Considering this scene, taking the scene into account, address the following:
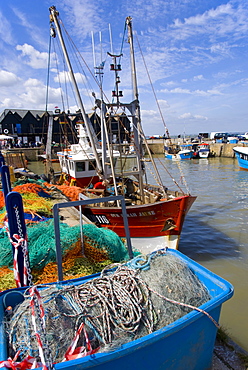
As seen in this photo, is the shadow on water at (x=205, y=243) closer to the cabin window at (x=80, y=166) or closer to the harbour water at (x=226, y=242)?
the harbour water at (x=226, y=242)

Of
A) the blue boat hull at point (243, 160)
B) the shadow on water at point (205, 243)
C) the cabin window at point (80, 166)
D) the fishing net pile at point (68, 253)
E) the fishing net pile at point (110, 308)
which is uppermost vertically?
the cabin window at point (80, 166)

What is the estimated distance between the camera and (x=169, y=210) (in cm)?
712

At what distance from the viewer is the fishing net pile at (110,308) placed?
6.58ft

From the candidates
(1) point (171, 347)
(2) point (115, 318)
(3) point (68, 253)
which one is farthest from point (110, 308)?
(3) point (68, 253)

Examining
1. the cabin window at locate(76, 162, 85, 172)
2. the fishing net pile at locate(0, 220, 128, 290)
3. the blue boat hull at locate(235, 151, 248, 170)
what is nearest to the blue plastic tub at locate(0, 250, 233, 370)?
the fishing net pile at locate(0, 220, 128, 290)

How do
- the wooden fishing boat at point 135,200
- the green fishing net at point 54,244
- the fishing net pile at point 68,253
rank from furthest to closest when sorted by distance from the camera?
the wooden fishing boat at point 135,200
the green fishing net at point 54,244
the fishing net pile at point 68,253

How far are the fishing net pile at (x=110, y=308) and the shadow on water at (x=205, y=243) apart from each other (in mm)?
5810

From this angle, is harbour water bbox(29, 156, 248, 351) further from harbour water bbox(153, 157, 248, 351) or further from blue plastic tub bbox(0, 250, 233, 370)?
blue plastic tub bbox(0, 250, 233, 370)

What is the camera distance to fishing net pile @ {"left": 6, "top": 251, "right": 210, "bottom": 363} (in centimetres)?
201

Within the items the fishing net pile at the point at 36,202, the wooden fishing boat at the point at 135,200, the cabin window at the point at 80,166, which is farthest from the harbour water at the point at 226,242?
the cabin window at the point at 80,166

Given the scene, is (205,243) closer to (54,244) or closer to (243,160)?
(54,244)

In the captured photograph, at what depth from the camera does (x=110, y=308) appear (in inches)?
90.7

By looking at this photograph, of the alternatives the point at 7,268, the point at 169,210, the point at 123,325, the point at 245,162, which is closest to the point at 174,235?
the point at 169,210

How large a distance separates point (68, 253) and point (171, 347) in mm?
2294
